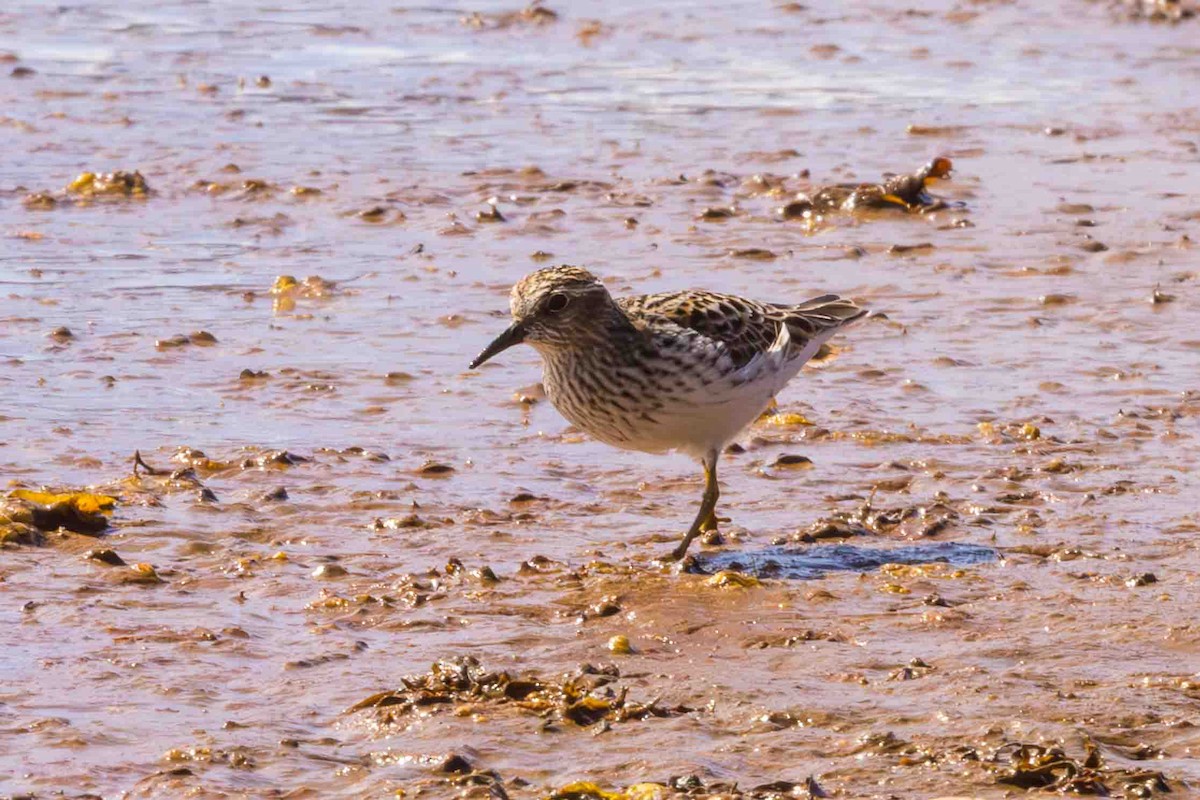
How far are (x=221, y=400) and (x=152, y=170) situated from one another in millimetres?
4918

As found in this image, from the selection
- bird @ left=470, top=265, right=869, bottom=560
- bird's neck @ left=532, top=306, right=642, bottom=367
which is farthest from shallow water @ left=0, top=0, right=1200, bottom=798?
bird's neck @ left=532, top=306, right=642, bottom=367

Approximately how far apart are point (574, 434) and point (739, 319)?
125 centimetres

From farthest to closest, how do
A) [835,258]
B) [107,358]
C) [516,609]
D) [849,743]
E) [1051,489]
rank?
[835,258] → [107,358] → [1051,489] → [516,609] → [849,743]

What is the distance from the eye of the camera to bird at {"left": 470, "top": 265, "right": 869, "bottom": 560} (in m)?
7.34

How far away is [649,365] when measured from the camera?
734 centimetres

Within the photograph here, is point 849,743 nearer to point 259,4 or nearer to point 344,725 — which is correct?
point 344,725

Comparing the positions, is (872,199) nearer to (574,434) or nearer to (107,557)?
(574,434)

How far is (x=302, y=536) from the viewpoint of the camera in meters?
7.30

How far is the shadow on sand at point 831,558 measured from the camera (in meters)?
7.12

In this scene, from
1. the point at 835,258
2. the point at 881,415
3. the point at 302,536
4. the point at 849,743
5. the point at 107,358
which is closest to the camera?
the point at 849,743

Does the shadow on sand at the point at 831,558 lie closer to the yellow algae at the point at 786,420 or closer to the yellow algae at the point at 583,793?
the yellow algae at the point at 786,420

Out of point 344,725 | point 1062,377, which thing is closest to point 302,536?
point 344,725

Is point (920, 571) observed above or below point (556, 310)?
below

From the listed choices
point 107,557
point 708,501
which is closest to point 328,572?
point 107,557
